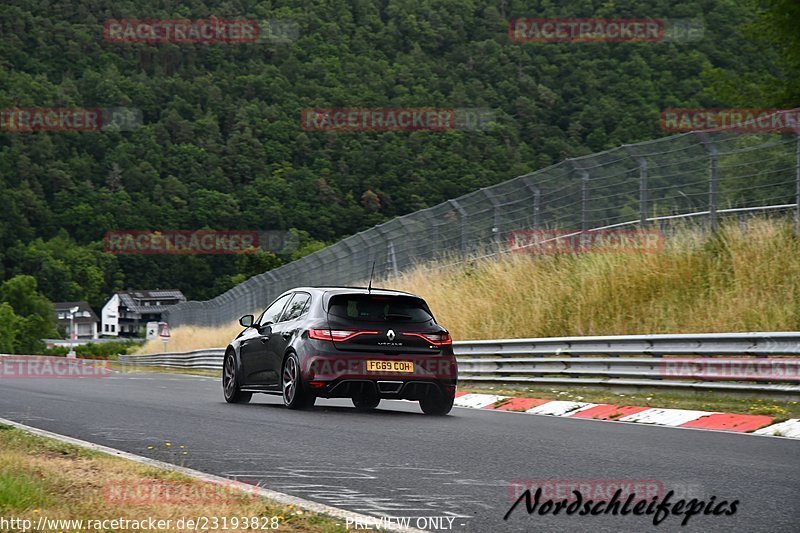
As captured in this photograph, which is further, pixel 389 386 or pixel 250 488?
pixel 389 386

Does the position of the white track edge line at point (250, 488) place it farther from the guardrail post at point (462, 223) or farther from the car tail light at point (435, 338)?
the guardrail post at point (462, 223)

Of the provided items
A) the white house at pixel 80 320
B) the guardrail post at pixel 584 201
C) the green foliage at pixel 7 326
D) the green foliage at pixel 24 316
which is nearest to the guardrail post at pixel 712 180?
the guardrail post at pixel 584 201

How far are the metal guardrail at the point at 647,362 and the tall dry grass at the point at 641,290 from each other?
1.33m

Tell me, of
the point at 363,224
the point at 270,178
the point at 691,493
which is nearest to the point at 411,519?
the point at 691,493

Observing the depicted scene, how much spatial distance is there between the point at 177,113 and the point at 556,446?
10479 centimetres

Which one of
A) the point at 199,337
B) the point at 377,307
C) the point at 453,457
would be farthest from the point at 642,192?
the point at 199,337

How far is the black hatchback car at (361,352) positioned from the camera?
12500mm

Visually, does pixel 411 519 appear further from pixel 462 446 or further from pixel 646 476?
pixel 462 446

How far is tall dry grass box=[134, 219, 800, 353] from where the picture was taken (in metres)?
15.6

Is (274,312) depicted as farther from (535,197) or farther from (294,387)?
(535,197)

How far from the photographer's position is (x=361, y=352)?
495 inches

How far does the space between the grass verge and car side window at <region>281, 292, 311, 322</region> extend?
5.96 metres

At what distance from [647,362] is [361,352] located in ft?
11.6

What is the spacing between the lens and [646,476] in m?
7.24
